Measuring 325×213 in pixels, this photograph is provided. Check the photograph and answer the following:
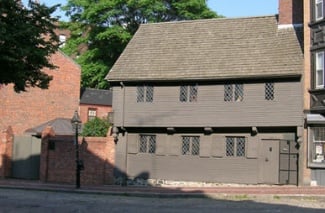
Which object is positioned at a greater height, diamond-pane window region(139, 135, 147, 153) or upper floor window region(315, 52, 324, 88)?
upper floor window region(315, 52, 324, 88)

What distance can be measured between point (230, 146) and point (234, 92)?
269 centimetres

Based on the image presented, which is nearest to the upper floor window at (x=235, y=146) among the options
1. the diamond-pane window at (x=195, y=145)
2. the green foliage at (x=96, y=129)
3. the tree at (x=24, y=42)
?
the diamond-pane window at (x=195, y=145)

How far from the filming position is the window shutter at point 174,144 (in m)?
29.7

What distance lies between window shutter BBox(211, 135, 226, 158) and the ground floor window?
14.2 ft

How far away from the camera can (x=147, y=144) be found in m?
30.5

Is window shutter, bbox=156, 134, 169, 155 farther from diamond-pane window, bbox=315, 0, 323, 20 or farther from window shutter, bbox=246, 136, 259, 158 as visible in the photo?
diamond-pane window, bbox=315, 0, 323, 20

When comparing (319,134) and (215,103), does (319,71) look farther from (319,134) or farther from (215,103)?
(215,103)

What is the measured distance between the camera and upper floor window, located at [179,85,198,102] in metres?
29.5

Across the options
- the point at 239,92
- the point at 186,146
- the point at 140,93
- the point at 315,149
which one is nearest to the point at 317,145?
the point at 315,149

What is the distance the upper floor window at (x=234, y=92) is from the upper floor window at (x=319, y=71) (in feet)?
12.3

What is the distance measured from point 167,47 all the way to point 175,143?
552cm

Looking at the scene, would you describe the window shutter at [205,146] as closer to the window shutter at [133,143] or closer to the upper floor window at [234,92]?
the upper floor window at [234,92]

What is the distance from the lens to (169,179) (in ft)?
97.3

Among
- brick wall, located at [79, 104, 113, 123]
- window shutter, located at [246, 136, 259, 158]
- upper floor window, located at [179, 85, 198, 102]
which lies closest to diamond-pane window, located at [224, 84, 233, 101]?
upper floor window, located at [179, 85, 198, 102]
